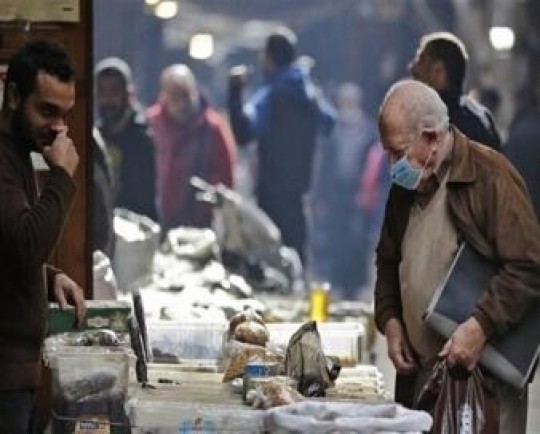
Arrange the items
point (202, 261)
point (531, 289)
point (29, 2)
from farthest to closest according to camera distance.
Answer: point (202, 261) → point (29, 2) → point (531, 289)

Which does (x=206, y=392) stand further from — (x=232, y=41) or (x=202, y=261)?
(x=232, y=41)

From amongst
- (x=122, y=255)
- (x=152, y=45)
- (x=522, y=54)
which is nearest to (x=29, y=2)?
(x=122, y=255)

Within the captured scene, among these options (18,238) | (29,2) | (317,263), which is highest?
(29,2)

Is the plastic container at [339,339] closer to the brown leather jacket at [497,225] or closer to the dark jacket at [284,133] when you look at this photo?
the brown leather jacket at [497,225]

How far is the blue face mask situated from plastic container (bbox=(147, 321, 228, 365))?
156cm

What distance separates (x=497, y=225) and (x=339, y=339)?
1838 mm

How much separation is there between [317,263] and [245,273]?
31.2 inches

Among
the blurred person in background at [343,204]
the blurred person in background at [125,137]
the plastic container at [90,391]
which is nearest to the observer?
the plastic container at [90,391]

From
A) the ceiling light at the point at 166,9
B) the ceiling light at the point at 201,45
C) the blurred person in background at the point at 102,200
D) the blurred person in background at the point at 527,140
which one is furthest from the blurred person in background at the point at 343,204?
the blurred person in background at the point at 102,200

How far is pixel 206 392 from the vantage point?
589cm

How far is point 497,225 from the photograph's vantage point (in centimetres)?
632

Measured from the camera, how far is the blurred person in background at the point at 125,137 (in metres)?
10.1

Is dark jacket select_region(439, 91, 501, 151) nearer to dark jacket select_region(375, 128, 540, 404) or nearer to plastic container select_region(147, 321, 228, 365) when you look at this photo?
plastic container select_region(147, 321, 228, 365)

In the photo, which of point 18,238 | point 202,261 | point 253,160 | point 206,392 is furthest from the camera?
point 253,160
